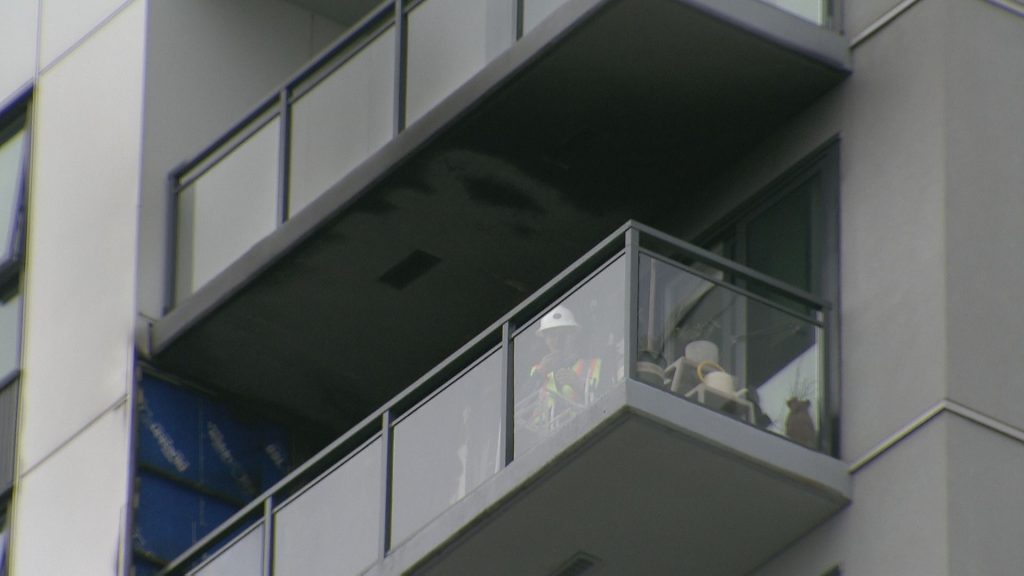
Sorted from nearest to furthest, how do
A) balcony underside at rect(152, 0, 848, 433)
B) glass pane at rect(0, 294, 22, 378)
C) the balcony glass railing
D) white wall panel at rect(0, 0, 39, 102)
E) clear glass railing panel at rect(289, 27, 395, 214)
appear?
balcony underside at rect(152, 0, 848, 433) → the balcony glass railing → clear glass railing panel at rect(289, 27, 395, 214) → glass pane at rect(0, 294, 22, 378) → white wall panel at rect(0, 0, 39, 102)

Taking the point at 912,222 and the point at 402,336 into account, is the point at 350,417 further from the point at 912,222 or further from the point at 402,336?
the point at 912,222

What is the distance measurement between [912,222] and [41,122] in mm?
9787

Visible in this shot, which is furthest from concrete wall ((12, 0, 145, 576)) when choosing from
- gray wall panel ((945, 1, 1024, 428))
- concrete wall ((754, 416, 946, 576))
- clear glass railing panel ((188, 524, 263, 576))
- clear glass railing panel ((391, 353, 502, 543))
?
gray wall panel ((945, 1, 1024, 428))

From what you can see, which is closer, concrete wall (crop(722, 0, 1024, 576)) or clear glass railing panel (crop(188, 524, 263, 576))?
concrete wall (crop(722, 0, 1024, 576))

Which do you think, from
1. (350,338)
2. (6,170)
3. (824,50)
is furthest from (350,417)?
(824,50)

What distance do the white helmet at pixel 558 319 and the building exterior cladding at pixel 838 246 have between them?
179 cm

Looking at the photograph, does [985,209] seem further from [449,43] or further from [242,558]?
[242,558]

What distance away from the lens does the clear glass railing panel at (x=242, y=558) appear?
66.6ft

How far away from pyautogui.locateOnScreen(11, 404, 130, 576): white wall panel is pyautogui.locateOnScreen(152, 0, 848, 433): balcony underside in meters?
0.92

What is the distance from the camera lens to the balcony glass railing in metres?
20.9

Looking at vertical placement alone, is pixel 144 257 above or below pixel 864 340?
above

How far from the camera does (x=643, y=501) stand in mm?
17750

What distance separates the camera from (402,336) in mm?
22859

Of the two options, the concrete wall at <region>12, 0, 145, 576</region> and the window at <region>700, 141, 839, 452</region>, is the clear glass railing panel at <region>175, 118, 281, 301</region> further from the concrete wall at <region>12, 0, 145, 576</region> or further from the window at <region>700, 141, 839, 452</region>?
the window at <region>700, 141, 839, 452</region>
